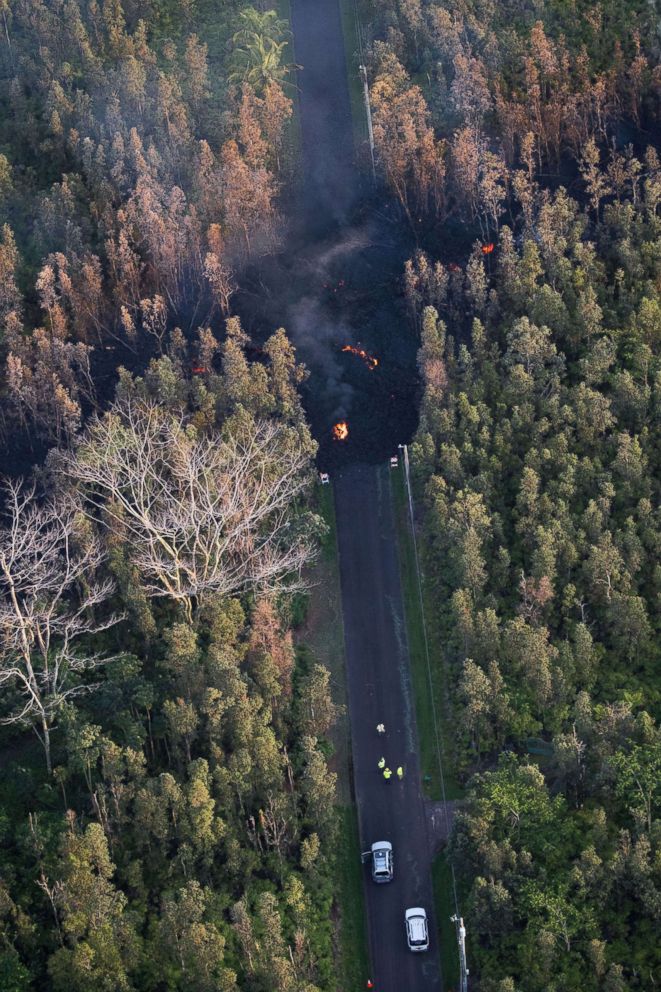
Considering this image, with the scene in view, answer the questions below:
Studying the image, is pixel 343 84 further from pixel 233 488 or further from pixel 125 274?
pixel 233 488

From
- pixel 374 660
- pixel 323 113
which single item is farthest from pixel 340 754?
pixel 323 113

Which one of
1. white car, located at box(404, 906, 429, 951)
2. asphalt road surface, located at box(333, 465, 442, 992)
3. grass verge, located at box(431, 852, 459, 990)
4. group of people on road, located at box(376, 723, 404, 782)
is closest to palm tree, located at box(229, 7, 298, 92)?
asphalt road surface, located at box(333, 465, 442, 992)

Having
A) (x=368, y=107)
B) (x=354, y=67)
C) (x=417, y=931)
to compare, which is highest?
(x=354, y=67)

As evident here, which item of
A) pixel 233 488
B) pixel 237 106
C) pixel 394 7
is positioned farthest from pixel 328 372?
pixel 394 7

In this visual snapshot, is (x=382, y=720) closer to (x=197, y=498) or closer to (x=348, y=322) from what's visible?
(x=197, y=498)

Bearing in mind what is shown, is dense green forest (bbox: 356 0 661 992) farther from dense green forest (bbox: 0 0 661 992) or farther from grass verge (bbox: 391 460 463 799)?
grass verge (bbox: 391 460 463 799)
